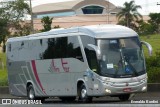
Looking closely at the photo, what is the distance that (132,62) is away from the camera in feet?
83.0

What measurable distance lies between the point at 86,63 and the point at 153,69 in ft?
36.1

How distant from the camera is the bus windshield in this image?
2492 cm

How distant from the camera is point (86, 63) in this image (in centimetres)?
2559

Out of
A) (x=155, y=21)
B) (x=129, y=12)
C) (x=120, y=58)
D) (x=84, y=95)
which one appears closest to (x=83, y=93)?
(x=84, y=95)

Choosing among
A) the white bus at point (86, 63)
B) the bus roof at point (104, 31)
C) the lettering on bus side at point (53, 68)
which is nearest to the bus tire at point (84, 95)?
the white bus at point (86, 63)

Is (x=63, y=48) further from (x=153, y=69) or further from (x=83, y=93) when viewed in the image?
(x=153, y=69)

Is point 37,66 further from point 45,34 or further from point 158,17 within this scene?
point 158,17

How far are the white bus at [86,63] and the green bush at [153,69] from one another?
23.5ft

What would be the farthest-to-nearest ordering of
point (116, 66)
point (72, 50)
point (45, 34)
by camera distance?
point (45, 34)
point (72, 50)
point (116, 66)

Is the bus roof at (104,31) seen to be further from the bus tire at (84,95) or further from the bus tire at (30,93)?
the bus tire at (30,93)

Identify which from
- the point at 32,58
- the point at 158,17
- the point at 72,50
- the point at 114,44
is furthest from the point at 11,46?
the point at 158,17

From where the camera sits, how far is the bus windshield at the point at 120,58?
24.9 metres

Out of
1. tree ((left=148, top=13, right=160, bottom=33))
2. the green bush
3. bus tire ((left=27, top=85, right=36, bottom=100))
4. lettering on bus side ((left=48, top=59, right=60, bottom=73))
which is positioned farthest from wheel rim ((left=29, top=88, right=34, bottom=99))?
tree ((left=148, top=13, right=160, bottom=33))

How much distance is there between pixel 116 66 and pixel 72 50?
2736mm
